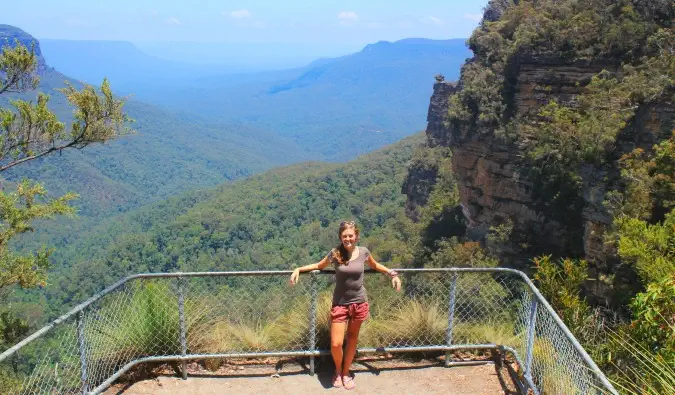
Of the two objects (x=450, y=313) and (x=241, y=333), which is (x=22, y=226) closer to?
(x=241, y=333)

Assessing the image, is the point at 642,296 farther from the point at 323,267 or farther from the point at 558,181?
the point at 558,181

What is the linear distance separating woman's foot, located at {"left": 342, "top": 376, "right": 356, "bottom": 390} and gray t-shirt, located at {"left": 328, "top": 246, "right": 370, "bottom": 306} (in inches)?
28.5

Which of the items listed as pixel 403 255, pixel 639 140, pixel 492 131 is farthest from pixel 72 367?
pixel 403 255

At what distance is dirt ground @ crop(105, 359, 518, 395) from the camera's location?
15.4 ft

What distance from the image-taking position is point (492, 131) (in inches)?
886

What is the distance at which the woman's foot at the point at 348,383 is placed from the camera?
466 cm

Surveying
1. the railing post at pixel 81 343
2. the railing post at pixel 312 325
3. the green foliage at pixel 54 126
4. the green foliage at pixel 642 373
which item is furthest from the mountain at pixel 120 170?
the green foliage at pixel 642 373

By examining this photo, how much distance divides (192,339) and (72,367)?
1080 mm

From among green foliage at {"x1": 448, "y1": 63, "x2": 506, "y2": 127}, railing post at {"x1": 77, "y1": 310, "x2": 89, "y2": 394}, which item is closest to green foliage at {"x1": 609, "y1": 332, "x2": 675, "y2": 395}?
railing post at {"x1": 77, "y1": 310, "x2": 89, "y2": 394}

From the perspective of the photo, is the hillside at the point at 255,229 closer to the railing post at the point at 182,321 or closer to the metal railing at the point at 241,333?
the metal railing at the point at 241,333

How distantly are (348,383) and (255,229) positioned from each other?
61.2 meters

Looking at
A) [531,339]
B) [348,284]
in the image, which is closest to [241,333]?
[348,284]

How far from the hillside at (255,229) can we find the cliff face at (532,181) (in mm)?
14607

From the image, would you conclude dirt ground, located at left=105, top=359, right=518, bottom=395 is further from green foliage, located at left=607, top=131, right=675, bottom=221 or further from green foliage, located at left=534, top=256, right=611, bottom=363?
green foliage, located at left=607, top=131, right=675, bottom=221
